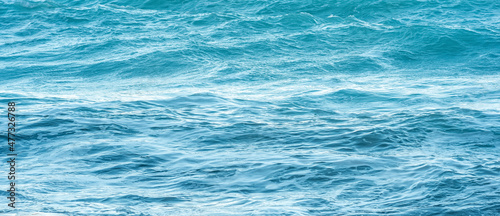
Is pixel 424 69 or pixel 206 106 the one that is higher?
pixel 424 69

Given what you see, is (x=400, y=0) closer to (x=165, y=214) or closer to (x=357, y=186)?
(x=357, y=186)

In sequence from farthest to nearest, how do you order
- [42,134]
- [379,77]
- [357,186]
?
Result: [379,77], [42,134], [357,186]

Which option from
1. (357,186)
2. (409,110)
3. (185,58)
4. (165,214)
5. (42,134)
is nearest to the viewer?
(165,214)

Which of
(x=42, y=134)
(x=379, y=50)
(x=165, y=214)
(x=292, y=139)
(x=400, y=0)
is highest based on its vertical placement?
(x=400, y=0)

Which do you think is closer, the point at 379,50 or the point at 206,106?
the point at 206,106

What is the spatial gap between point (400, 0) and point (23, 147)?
15.0 m

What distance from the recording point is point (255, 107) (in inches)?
392

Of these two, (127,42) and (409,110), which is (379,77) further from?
(127,42)

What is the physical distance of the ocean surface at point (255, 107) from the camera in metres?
5.85

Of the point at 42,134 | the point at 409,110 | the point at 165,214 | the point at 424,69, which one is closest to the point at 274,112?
the point at 409,110

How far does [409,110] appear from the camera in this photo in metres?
9.43

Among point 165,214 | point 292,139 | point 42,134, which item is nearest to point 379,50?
point 292,139

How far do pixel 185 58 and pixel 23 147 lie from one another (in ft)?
24.2

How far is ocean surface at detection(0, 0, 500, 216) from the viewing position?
230 inches
